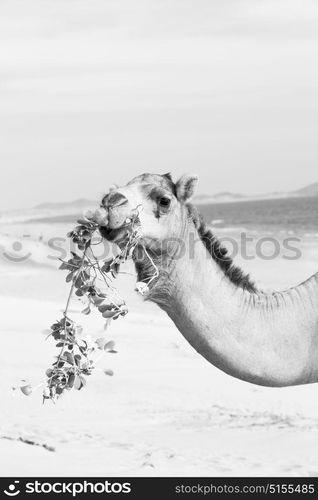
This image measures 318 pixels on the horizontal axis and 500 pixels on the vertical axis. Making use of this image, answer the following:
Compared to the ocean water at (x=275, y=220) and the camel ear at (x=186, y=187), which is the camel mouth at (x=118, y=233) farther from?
the ocean water at (x=275, y=220)

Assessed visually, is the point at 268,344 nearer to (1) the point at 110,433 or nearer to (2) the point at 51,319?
(1) the point at 110,433

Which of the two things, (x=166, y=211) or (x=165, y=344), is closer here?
(x=166, y=211)

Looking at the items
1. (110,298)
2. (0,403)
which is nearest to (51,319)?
(0,403)

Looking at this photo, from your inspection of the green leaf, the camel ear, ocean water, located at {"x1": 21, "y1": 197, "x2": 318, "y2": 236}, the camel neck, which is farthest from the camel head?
ocean water, located at {"x1": 21, "y1": 197, "x2": 318, "y2": 236}

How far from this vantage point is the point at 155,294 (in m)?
4.92

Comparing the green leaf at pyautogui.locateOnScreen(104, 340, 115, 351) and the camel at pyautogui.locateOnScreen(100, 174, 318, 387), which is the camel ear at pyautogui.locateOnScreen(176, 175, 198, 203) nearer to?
the camel at pyautogui.locateOnScreen(100, 174, 318, 387)

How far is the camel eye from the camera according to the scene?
15.7ft

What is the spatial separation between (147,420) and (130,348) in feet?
11.8

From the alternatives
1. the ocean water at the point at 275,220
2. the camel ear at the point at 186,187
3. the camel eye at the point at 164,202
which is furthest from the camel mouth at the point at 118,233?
the ocean water at the point at 275,220

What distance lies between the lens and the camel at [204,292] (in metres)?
4.73

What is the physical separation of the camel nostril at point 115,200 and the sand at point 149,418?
2.73 m

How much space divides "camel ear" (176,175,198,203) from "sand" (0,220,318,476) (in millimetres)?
2386
